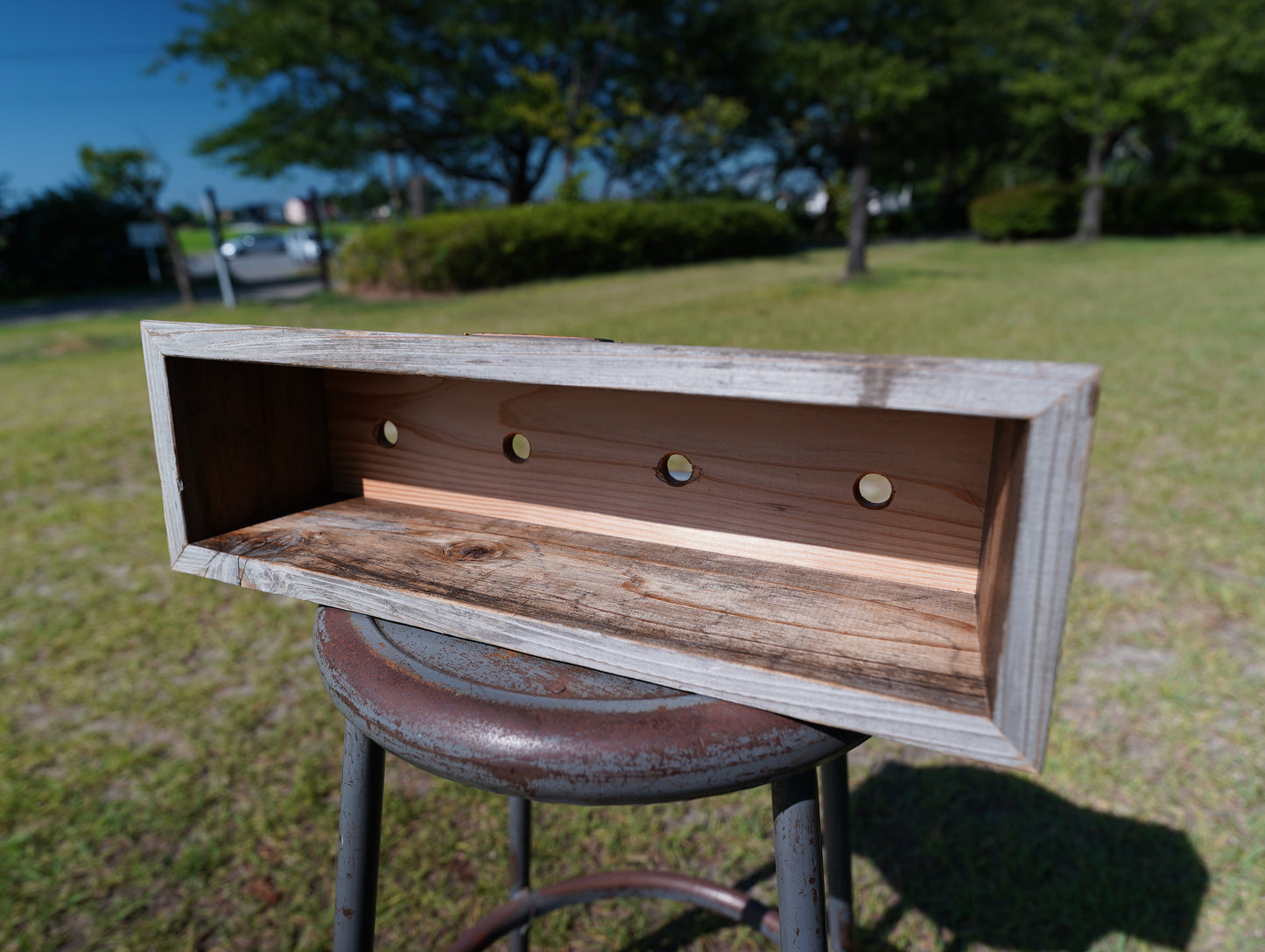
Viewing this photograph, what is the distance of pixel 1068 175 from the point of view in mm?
28531

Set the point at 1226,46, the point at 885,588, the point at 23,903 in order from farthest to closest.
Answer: the point at 1226,46 → the point at 23,903 → the point at 885,588

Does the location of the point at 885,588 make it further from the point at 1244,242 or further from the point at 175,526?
the point at 1244,242

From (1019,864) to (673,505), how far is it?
5.51 ft

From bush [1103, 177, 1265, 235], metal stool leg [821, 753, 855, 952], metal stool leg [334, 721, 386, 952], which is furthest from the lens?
bush [1103, 177, 1265, 235]

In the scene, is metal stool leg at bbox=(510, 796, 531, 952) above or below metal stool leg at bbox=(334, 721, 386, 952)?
below

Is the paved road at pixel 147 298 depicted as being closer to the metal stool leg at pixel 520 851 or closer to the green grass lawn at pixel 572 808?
the green grass lawn at pixel 572 808

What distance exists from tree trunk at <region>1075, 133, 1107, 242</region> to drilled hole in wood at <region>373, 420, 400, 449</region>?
2420 cm

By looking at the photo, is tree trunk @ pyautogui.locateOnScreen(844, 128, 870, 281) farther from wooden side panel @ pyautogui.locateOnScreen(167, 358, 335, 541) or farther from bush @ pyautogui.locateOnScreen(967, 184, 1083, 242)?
wooden side panel @ pyautogui.locateOnScreen(167, 358, 335, 541)

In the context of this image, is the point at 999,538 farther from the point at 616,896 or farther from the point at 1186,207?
the point at 1186,207

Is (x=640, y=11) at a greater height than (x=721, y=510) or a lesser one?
greater

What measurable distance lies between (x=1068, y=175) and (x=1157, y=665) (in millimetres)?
31795

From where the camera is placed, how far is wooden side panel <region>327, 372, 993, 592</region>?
2.87 ft

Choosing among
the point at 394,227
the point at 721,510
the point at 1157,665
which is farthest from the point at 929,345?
the point at 394,227

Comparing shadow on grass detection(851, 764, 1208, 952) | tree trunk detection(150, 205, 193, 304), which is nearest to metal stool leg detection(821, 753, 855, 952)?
shadow on grass detection(851, 764, 1208, 952)
